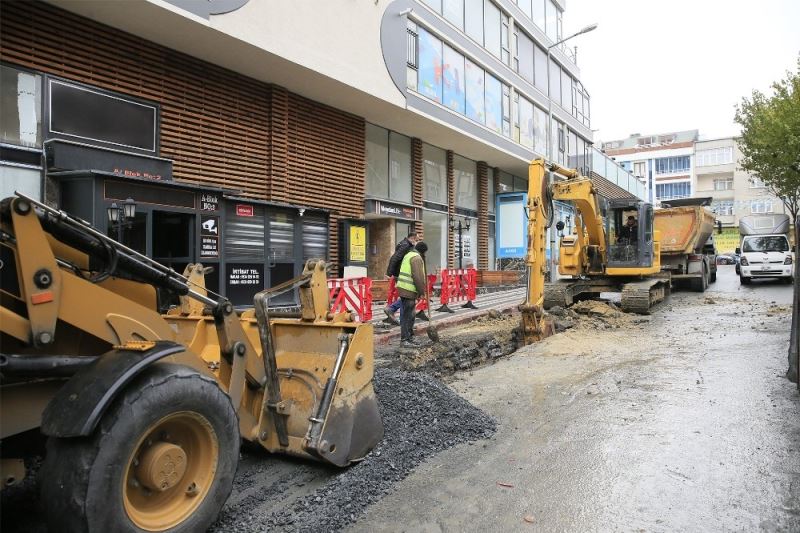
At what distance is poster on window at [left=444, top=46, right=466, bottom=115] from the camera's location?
776 inches

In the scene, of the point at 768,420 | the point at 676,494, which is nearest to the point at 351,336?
the point at 676,494

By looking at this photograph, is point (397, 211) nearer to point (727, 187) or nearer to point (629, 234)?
point (629, 234)

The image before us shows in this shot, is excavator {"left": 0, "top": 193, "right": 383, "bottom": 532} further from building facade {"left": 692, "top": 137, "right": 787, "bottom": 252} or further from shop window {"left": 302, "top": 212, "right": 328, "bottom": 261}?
building facade {"left": 692, "top": 137, "right": 787, "bottom": 252}

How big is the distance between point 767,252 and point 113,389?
24618 millimetres

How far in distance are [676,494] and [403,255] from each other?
7155mm

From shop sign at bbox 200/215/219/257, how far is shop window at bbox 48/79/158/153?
2.08 meters

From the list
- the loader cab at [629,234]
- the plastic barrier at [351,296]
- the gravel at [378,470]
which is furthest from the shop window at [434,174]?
the gravel at [378,470]

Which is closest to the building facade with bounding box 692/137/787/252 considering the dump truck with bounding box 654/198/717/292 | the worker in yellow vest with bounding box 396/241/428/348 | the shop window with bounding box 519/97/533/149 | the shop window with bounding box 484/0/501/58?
the shop window with bounding box 519/97/533/149

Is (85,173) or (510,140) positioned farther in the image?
(510,140)

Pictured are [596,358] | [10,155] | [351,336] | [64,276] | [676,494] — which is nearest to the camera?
[64,276]

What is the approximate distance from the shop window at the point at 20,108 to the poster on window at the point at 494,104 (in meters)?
16.2

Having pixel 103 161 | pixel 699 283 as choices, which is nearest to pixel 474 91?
pixel 699 283

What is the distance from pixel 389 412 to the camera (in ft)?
16.2

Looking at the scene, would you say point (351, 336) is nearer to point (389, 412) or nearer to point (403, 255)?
point (389, 412)
